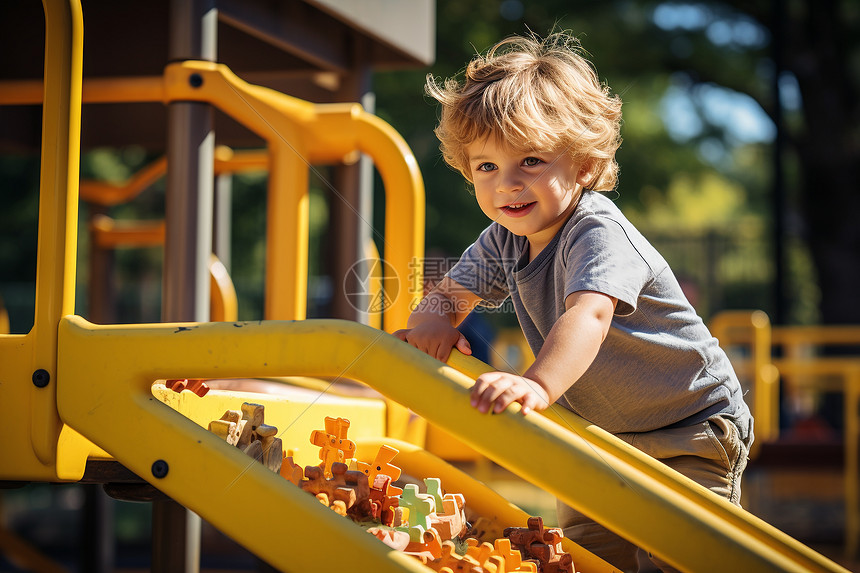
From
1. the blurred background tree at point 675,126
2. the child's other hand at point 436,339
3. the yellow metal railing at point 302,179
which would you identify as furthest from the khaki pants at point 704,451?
the blurred background tree at point 675,126

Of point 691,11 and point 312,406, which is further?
point 691,11

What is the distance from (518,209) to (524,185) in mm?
57

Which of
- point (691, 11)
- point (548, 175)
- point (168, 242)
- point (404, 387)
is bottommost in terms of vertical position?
point (404, 387)

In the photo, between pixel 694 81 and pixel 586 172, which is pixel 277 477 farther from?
pixel 694 81

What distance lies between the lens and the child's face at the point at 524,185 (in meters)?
1.67

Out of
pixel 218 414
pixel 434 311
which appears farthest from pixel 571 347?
pixel 218 414

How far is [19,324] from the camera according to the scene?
8.12m

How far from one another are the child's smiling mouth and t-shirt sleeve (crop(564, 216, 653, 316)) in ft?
0.37

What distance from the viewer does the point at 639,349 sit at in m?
1.68

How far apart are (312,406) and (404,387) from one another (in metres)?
0.71

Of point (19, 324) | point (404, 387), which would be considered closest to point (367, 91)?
point (404, 387)

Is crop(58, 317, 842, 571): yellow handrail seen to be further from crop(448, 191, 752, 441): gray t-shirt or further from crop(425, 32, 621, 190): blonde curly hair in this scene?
→ crop(425, 32, 621, 190): blonde curly hair

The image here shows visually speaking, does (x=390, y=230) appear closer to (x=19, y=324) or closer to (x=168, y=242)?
(x=168, y=242)

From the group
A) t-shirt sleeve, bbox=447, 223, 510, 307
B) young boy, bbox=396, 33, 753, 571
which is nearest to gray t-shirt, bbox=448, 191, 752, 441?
young boy, bbox=396, 33, 753, 571
